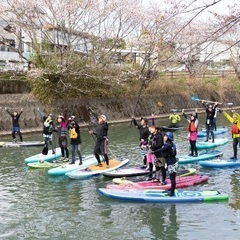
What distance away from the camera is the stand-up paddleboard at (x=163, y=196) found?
10.5 m

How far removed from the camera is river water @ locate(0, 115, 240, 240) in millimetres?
8641

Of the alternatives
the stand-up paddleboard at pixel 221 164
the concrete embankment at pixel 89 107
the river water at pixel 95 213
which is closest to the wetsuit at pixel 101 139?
the river water at pixel 95 213

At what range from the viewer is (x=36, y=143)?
808 inches

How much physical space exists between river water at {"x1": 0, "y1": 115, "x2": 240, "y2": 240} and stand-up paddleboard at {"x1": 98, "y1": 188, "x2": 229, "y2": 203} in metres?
0.14

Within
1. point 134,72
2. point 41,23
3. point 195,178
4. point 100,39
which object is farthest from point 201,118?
point 195,178

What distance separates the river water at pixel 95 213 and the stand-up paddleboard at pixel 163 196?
0.14 meters

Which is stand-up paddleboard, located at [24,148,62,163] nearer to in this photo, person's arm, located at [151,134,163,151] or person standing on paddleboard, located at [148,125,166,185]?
person standing on paddleboard, located at [148,125,166,185]

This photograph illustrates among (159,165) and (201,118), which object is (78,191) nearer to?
(159,165)

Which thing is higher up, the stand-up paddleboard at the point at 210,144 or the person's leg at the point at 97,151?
the person's leg at the point at 97,151

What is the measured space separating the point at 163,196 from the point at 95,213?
5.86ft

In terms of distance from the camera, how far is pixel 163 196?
10625 millimetres

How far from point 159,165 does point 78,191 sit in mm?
2310

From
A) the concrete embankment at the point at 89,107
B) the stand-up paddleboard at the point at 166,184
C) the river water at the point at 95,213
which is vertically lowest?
the river water at the point at 95,213

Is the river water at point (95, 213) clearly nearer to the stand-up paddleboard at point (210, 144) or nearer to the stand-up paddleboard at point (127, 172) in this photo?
the stand-up paddleboard at point (127, 172)
